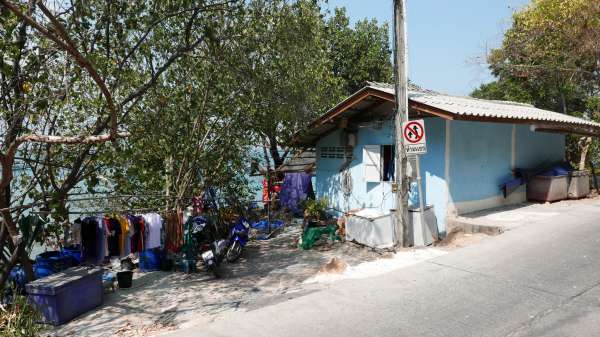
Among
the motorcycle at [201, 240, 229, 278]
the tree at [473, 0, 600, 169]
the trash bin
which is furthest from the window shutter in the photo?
the tree at [473, 0, 600, 169]

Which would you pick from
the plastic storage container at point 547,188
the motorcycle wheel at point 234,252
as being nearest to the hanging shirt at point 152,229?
the motorcycle wheel at point 234,252

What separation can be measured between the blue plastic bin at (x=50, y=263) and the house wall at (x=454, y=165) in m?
7.26

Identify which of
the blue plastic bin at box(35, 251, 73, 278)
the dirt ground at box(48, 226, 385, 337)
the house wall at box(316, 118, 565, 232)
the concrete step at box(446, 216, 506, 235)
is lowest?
the dirt ground at box(48, 226, 385, 337)

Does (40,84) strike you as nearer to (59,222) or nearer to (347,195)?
(59,222)

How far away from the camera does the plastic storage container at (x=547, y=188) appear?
11789 millimetres

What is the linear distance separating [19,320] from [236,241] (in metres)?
4.52

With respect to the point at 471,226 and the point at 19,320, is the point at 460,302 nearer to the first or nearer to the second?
the point at 471,226

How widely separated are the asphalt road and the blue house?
105 inches

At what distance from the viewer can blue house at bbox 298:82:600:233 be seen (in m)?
9.79

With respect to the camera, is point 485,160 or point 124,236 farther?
point 485,160

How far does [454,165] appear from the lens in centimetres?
995

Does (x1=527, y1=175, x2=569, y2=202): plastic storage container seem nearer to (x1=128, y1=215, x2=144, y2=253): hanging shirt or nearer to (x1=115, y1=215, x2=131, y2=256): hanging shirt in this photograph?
(x1=128, y1=215, x2=144, y2=253): hanging shirt

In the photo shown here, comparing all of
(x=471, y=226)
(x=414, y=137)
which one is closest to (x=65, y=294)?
(x=414, y=137)

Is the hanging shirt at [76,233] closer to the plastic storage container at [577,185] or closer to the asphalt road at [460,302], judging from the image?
the asphalt road at [460,302]
